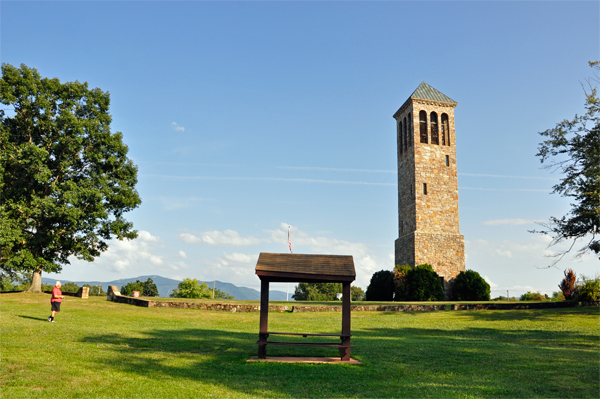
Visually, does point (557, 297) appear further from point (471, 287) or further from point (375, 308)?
point (375, 308)

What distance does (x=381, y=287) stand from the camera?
3703cm

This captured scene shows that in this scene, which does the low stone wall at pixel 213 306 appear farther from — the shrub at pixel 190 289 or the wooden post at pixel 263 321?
the shrub at pixel 190 289

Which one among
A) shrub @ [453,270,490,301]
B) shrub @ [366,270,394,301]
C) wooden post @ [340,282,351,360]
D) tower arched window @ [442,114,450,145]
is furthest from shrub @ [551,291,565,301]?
Answer: wooden post @ [340,282,351,360]

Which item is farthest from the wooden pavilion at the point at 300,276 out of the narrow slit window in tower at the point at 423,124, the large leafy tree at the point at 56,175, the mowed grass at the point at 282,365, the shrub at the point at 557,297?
the narrow slit window in tower at the point at 423,124

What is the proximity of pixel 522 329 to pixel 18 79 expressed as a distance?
30622 millimetres

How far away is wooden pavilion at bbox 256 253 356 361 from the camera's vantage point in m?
10.8

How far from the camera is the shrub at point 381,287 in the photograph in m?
36.3

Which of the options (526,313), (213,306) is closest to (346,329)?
(213,306)

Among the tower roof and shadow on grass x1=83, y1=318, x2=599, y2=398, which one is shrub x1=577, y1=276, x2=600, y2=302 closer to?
shadow on grass x1=83, y1=318, x2=599, y2=398

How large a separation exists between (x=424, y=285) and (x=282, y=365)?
87.1ft

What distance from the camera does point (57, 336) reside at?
13047 millimetres

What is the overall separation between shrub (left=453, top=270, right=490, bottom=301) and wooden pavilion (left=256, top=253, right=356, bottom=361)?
2770cm

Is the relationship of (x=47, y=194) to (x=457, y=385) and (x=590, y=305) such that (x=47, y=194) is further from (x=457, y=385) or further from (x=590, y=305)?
(x=590, y=305)

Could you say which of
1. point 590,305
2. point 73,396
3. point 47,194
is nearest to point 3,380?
point 73,396
